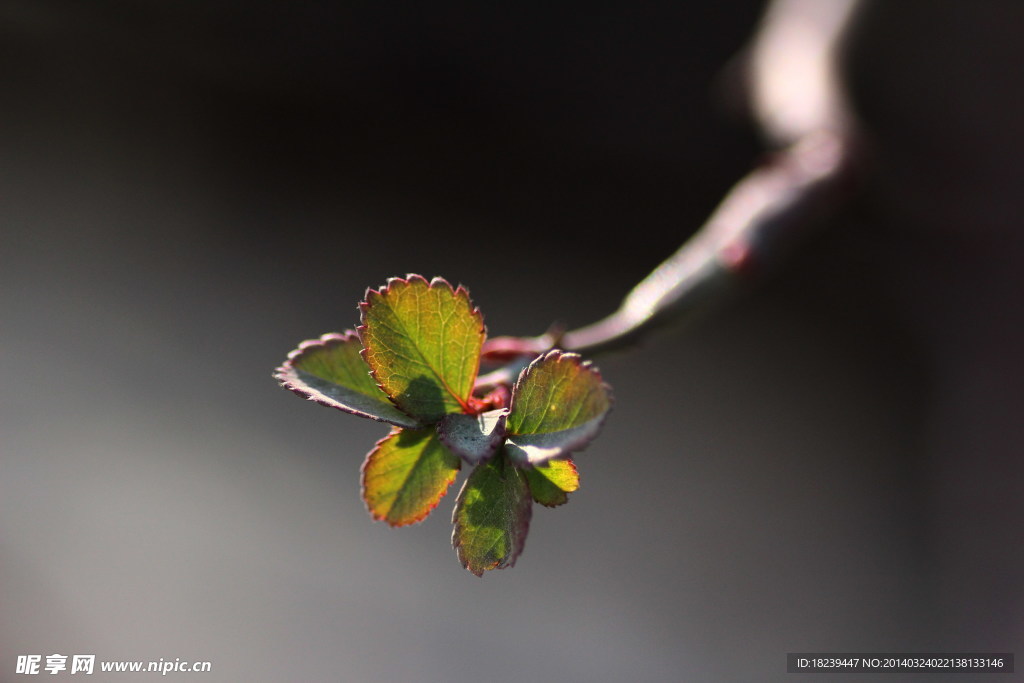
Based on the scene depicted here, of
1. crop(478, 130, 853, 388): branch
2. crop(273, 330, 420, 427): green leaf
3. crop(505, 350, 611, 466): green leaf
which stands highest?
crop(478, 130, 853, 388): branch

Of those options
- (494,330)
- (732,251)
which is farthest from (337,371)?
(494,330)

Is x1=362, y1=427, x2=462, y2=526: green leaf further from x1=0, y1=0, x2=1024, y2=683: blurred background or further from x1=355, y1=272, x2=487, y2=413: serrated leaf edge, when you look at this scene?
x1=0, y1=0, x2=1024, y2=683: blurred background

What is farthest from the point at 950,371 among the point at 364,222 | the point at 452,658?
the point at 364,222

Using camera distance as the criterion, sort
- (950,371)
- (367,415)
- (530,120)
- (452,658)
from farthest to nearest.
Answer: (530,120), (950,371), (452,658), (367,415)

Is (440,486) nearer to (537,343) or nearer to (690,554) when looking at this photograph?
(537,343)

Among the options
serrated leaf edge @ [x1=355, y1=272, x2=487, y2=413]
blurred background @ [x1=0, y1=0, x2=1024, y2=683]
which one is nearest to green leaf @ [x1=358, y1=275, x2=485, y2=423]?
serrated leaf edge @ [x1=355, y1=272, x2=487, y2=413]
